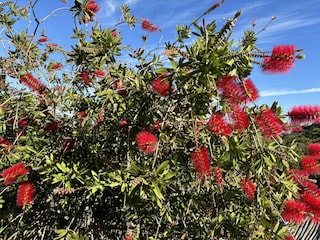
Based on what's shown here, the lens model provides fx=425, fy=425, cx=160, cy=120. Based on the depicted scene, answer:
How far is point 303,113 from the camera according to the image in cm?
130

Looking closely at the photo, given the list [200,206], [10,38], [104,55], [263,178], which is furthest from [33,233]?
[10,38]

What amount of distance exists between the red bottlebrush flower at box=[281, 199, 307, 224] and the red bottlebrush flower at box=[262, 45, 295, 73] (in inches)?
16.7

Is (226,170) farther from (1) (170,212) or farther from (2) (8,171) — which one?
(2) (8,171)

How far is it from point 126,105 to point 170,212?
0.47 m

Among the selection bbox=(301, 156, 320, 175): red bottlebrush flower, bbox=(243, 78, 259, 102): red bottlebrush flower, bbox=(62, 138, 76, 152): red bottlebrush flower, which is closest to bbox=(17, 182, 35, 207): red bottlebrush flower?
bbox=(62, 138, 76, 152): red bottlebrush flower

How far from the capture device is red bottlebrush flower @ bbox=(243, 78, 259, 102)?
1.22 meters

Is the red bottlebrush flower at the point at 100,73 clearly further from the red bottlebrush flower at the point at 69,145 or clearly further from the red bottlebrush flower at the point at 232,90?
the red bottlebrush flower at the point at 232,90

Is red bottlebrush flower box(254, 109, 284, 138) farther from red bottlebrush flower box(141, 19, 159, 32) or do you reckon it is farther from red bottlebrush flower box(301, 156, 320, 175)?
red bottlebrush flower box(141, 19, 159, 32)

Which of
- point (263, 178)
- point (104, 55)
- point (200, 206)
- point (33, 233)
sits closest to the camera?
point (263, 178)

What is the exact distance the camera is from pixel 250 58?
4.06 ft

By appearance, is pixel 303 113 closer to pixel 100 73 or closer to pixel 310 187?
Result: pixel 310 187

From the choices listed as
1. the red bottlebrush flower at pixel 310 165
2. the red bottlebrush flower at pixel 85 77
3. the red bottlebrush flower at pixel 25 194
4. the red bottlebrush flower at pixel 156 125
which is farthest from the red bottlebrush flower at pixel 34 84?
the red bottlebrush flower at pixel 310 165

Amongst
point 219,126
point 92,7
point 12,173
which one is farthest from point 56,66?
point 219,126

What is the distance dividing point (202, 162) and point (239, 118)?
0.56 feet
